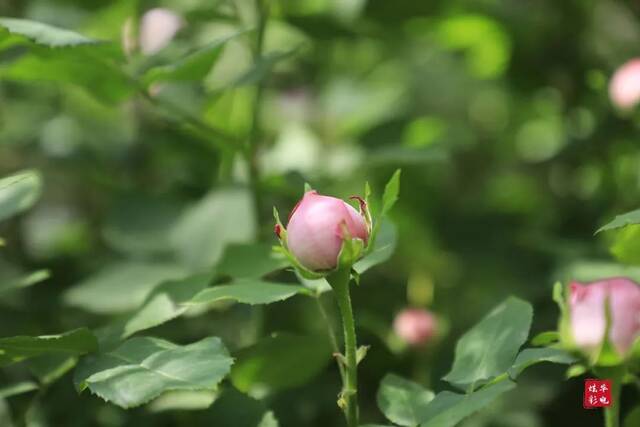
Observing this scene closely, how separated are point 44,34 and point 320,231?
27 cm

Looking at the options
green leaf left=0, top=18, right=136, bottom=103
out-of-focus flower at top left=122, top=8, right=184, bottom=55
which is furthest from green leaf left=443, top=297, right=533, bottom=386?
out-of-focus flower at top left=122, top=8, right=184, bottom=55

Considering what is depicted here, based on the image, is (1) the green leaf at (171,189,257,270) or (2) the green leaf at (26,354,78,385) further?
(1) the green leaf at (171,189,257,270)

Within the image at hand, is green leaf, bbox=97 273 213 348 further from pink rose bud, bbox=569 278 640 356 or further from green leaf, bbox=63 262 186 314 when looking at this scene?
pink rose bud, bbox=569 278 640 356

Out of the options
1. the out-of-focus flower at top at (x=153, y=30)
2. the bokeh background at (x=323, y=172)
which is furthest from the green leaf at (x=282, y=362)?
the out-of-focus flower at top at (x=153, y=30)

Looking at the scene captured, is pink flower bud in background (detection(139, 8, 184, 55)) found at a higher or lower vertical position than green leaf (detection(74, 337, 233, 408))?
higher

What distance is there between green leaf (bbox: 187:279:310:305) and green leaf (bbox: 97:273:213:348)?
4cm

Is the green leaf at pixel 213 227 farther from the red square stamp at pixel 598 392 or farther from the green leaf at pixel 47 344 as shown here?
the red square stamp at pixel 598 392

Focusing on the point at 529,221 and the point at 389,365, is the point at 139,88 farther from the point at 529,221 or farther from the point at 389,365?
the point at 529,221

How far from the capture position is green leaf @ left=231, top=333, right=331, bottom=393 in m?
0.69

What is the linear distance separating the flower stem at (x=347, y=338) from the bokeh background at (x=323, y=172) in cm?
8

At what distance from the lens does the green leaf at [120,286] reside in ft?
2.67

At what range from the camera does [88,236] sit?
1.17 metres

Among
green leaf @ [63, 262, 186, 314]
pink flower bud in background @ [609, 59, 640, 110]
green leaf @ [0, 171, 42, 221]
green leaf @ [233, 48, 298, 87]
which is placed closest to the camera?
green leaf @ [0, 171, 42, 221]

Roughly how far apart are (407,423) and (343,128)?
0.73 m
